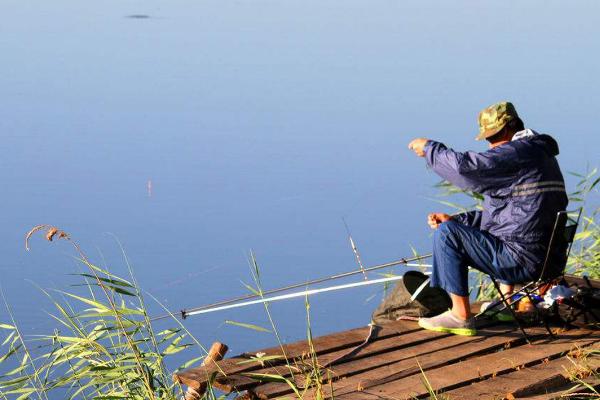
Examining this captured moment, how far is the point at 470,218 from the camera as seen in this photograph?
6387 millimetres

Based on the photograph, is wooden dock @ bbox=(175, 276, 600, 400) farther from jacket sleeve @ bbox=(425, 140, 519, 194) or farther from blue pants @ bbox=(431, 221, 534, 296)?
jacket sleeve @ bbox=(425, 140, 519, 194)

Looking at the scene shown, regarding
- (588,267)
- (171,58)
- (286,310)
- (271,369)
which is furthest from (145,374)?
(171,58)

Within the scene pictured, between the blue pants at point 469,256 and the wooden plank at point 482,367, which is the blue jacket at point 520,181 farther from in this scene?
the wooden plank at point 482,367

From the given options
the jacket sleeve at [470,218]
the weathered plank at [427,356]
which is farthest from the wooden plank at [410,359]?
the jacket sleeve at [470,218]

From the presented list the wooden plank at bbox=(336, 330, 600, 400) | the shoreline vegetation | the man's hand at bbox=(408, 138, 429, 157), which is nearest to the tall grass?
the shoreline vegetation

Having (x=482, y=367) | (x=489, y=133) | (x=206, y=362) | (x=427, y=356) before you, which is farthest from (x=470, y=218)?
(x=206, y=362)

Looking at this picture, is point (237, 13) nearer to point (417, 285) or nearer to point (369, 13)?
point (369, 13)

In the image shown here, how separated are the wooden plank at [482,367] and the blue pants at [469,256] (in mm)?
340

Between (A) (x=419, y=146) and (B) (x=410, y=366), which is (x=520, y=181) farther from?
(B) (x=410, y=366)

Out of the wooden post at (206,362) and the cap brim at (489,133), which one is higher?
the cap brim at (489,133)

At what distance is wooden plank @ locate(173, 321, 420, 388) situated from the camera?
16.7 ft

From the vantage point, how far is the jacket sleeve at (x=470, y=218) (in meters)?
6.34

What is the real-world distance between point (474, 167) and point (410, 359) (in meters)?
0.90

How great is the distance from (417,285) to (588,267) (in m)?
2.05
